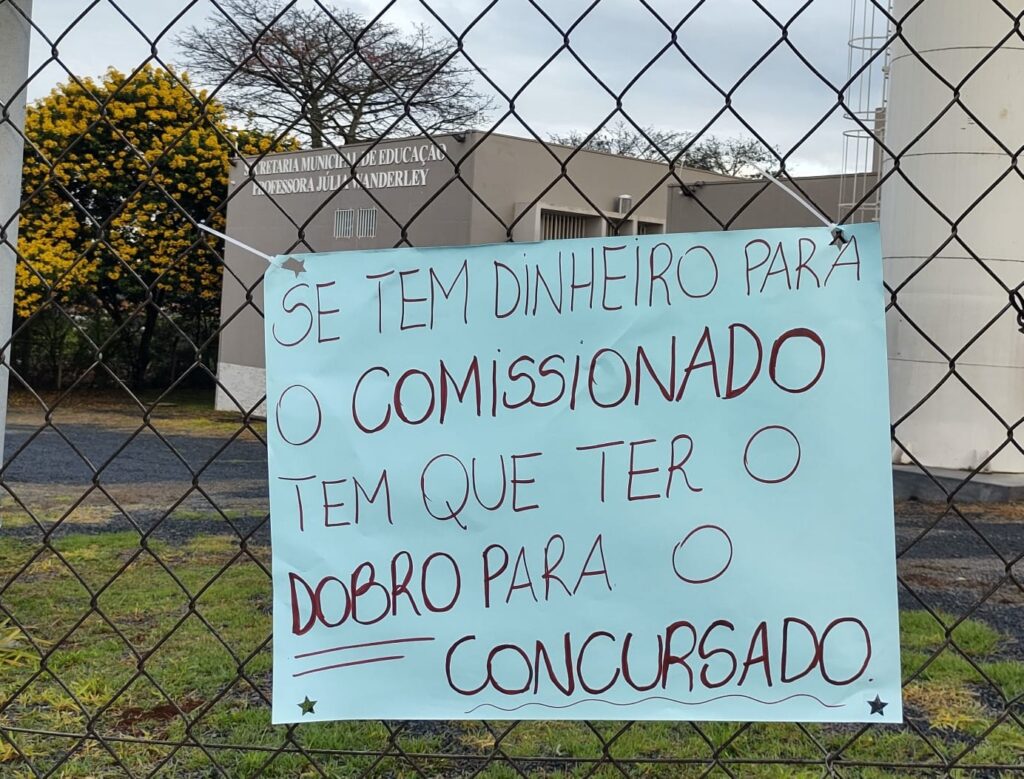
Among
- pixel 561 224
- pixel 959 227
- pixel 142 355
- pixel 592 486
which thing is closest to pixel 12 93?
pixel 592 486

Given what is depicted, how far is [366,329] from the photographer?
5.30ft

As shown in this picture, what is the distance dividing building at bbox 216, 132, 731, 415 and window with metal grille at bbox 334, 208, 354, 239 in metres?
0.02

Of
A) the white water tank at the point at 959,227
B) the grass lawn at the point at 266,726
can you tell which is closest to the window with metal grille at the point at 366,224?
the white water tank at the point at 959,227

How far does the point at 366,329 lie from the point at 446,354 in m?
0.13

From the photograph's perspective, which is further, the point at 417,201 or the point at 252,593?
the point at 417,201

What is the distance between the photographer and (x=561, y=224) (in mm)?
16781

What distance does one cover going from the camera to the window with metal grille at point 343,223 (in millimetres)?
16844

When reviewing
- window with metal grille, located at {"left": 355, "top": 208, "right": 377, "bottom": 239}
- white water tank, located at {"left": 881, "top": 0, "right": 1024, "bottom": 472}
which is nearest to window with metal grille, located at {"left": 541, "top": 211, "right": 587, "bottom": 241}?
window with metal grille, located at {"left": 355, "top": 208, "right": 377, "bottom": 239}

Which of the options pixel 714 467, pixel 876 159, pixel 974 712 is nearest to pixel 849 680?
pixel 714 467

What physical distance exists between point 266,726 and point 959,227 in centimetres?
789

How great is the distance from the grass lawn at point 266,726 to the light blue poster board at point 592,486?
56 centimetres

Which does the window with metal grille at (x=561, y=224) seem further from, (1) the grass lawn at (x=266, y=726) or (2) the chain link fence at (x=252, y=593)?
(1) the grass lawn at (x=266, y=726)

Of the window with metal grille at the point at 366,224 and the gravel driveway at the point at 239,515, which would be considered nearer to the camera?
the gravel driveway at the point at 239,515

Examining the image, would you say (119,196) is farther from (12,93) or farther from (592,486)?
(592,486)
